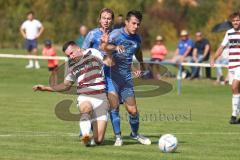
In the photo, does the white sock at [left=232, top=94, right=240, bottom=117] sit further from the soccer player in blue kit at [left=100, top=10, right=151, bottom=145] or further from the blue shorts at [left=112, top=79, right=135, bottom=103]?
the blue shorts at [left=112, top=79, right=135, bottom=103]

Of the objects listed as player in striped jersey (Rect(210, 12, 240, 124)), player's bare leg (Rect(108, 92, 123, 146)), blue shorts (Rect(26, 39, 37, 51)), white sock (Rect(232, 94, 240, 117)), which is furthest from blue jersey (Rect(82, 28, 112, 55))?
blue shorts (Rect(26, 39, 37, 51))

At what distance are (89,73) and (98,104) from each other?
1.68ft

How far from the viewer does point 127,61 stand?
13031 mm

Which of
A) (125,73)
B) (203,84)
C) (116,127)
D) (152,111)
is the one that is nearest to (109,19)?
(125,73)

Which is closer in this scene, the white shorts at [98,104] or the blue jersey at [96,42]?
the white shorts at [98,104]

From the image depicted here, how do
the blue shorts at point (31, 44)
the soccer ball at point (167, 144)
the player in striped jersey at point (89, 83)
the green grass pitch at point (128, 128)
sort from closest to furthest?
the green grass pitch at point (128, 128), the soccer ball at point (167, 144), the player in striped jersey at point (89, 83), the blue shorts at point (31, 44)

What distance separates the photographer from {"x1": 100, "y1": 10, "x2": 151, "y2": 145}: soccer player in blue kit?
12.8 metres

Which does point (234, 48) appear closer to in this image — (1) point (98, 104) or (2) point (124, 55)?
(2) point (124, 55)

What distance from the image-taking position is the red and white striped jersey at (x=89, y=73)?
500 inches

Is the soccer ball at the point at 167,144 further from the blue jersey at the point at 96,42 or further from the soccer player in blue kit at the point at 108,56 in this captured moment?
the blue jersey at the point at 96,42

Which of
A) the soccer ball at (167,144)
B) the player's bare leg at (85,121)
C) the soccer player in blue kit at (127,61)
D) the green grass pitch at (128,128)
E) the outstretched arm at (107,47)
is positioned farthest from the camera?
the soccer player in blue kit at (127,61)

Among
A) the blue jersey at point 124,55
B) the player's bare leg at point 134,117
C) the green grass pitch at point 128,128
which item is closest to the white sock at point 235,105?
the green grass pitch at point 128,128

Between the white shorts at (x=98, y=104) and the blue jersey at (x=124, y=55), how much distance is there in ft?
1.43

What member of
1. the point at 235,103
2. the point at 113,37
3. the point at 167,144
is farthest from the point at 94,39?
the point at 235,103
